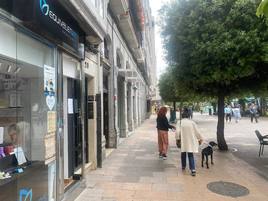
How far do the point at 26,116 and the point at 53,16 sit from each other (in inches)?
61.2

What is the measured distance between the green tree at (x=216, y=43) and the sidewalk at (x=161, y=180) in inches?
105

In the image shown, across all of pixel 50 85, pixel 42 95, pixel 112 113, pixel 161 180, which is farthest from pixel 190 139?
pixel 112 113

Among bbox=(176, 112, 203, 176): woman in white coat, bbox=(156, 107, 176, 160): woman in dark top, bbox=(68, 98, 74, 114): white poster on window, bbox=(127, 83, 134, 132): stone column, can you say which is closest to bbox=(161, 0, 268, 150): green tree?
bbox=(156, 107, 176, 160): woman in dark top

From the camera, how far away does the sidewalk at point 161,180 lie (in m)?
6.75

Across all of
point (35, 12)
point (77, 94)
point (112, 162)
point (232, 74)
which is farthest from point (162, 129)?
point (35, 12)

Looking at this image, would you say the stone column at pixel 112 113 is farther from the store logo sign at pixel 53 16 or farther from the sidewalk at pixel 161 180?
the store logo sign at pixel 53 16

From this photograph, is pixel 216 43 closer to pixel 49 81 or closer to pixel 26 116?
pixel 49 81

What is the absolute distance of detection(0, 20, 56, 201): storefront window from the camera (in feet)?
15.1

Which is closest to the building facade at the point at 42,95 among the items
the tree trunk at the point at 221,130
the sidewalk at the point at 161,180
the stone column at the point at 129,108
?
the sidewalk at the point at 161,180

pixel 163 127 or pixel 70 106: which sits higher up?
pixel 70 106

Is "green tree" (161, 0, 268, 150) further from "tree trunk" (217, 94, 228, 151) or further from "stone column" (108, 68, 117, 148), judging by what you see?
"stone column" (108, 68, 117, 148)

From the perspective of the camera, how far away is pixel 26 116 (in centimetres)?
527

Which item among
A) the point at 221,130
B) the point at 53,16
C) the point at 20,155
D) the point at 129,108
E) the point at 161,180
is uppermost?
the point at 53,16

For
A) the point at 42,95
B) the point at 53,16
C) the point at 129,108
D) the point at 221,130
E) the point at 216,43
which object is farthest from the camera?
the point at 129,108
